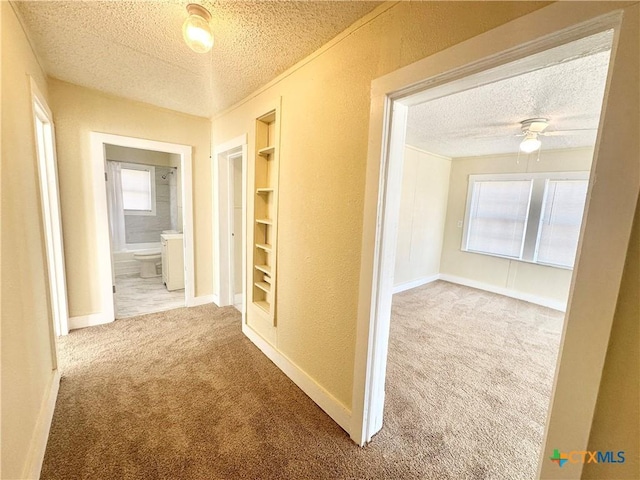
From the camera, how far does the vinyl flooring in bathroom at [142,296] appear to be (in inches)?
133

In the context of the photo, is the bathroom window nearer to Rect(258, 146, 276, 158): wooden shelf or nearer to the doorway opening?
Rect(258, 146, 276, 158): wooden shelf

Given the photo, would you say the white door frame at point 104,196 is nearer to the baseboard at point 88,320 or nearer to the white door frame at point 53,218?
the baseboard at point 88,320

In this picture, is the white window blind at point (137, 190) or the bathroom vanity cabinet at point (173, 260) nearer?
the bathroom vanity cabinet at point (173, 260)

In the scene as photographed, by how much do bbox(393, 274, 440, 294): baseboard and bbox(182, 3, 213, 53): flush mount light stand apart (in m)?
3.98

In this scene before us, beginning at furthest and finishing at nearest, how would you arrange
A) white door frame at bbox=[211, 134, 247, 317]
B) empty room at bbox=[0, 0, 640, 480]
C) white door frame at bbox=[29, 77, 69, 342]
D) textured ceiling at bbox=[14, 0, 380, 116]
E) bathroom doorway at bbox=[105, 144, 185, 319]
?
bathroom doorway at bbox=[105, 144, 185, 319], white door frame at bbox=[211, 134, 247, 317], white door frame at bbox=[29, 77, 69, 342], textured ceiling at bbox=[14, 0, 380, 116], empty room at bbox=[0, 0, 640, 480]

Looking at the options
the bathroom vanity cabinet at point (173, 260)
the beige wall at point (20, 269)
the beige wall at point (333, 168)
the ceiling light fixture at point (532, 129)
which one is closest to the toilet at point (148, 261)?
the bathroom vanity cabinet at point (173, 260)

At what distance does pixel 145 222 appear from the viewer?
5.25 m

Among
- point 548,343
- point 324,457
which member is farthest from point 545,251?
point 324,457

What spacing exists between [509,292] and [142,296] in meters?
5.86

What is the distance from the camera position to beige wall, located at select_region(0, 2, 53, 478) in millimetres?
1129

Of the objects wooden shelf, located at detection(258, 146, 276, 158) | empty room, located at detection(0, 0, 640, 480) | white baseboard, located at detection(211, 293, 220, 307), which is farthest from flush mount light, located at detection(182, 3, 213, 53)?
white baseboard, located at detection(211, 293, 220, 307)

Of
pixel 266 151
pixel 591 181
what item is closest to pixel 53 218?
pixel 266 151

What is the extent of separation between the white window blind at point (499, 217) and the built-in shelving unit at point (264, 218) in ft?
13.1

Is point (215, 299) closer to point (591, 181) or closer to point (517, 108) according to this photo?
point (591, 181)
